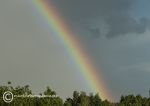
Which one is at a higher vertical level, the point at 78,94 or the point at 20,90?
the point at 78,94

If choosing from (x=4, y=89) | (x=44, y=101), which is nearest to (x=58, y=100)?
(x=44, y=101)

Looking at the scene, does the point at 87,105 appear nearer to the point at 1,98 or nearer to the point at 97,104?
the point at 97,104

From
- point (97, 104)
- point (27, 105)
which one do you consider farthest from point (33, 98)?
point (97, 104)

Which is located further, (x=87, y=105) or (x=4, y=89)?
(x=87, y=105)

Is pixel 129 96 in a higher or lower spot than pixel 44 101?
higher

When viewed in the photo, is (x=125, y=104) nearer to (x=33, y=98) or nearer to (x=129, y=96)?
(x=129, y=96)

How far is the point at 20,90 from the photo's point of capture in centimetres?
10225

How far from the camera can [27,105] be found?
316 ft

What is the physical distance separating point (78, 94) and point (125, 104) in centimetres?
2117

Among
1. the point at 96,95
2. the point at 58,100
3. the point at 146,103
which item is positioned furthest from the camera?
the point at 96,95

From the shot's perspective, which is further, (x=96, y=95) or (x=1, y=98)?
(x=96, y=95)

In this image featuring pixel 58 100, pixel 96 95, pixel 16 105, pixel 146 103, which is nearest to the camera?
pixel 16 105

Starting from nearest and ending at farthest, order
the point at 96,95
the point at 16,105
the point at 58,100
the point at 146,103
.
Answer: the point at 16,105 < the point at 58,100 < the point at 146,103 < the point at 96,95

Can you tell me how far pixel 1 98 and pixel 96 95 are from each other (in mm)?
76315
